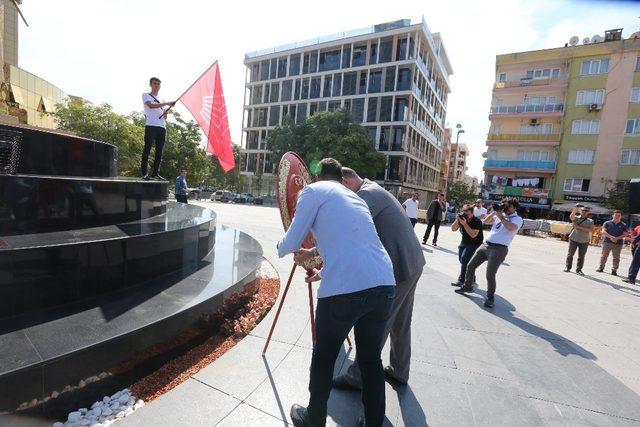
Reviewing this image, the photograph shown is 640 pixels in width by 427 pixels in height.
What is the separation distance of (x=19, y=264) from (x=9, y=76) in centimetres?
2866

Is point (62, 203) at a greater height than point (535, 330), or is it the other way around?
point (62, 203)

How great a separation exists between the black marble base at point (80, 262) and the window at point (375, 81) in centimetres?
4144

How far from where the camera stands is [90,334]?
248 cm

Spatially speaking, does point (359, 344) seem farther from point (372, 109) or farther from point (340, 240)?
point (372, 109)

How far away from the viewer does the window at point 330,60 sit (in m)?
44.9

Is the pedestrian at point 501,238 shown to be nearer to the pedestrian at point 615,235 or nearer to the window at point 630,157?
the pedestrian at point 615,235

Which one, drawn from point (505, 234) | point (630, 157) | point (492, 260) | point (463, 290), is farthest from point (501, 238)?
point (630, 157)

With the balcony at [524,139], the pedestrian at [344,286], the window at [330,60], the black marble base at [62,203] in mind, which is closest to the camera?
the pedestrian at [344,286]

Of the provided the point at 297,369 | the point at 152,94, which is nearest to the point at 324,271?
the point at 297,369

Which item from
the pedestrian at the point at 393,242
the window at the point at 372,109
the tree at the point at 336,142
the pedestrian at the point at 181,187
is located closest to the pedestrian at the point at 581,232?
the pedestrian at the point at 393,242

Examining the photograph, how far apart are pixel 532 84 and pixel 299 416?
138 feet

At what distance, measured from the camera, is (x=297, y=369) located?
2.94m

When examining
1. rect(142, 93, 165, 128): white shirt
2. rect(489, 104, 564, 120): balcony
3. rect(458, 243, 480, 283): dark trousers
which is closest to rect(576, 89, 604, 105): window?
rect(489, 104, 564, 120): balcony

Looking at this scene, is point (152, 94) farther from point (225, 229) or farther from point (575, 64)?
point (575, 64)
